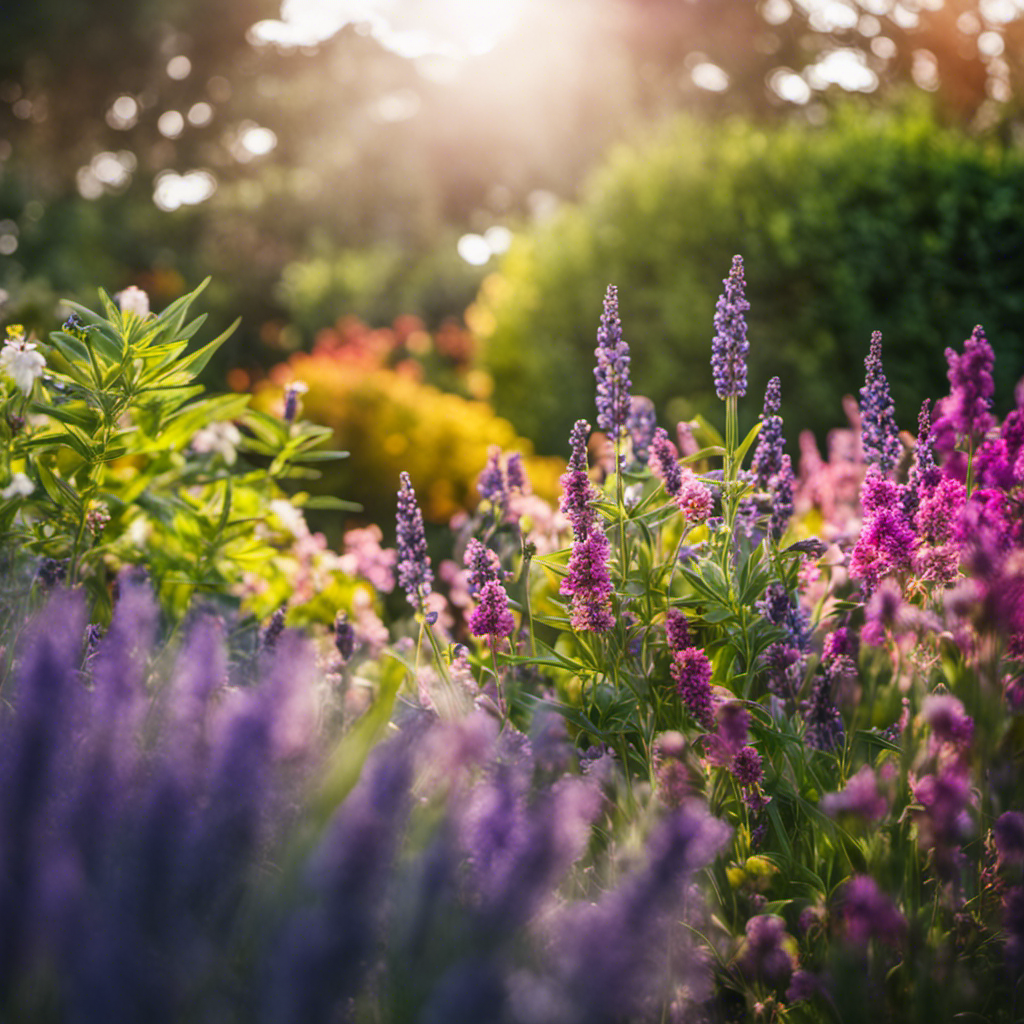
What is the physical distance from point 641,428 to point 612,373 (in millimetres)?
801

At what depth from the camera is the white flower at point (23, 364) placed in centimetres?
212

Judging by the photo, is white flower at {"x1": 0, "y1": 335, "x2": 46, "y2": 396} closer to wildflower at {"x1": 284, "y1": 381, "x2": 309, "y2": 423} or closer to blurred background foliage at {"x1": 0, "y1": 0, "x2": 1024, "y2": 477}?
wildflower at {"x1": 284, "y1": 381, "x2": 309, "y2": 423}

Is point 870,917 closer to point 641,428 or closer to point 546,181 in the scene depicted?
point 641,428

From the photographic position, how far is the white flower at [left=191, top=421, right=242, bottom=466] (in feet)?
10.3

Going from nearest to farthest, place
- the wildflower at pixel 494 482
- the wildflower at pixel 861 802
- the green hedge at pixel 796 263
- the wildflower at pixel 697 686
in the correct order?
the wildflower at pixel 861 802 < the wildflower at pixel 697 686 < the wildflower at pixel 494 482 < the green hedge at pixel 796 263

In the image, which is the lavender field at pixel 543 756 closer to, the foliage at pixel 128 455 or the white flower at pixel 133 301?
the foliage at pixel 128 455

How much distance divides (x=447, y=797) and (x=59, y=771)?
1.64 feet

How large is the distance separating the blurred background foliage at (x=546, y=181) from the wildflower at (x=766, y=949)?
5068 millimetres

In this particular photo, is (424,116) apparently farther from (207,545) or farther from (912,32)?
(207,545)

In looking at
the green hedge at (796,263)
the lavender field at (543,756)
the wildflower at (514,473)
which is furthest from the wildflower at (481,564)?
the green hedge at (796,263)

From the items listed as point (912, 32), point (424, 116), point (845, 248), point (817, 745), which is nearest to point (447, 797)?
point (817, 745)

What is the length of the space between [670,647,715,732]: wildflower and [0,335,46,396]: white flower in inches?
67.4

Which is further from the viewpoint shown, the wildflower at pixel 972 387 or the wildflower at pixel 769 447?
the wildflower at pixel 769 447

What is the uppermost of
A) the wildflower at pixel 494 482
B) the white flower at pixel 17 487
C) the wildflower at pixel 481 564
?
the wildflower at pixel 494 482
